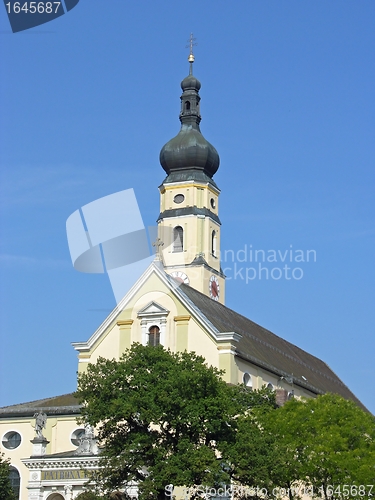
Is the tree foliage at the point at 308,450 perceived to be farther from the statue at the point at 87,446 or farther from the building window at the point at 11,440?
the building window at the point at 11,440

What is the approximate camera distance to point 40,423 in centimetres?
5978

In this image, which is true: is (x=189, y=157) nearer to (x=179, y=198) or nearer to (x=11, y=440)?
(x=179, y=198)

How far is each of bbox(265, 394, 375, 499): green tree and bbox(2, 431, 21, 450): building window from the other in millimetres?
22439

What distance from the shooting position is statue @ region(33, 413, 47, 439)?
195 feet

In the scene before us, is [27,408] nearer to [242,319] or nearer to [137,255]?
[137,255]

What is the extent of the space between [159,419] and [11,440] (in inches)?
988

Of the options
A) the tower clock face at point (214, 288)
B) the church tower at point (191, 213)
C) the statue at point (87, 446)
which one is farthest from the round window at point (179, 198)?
the statue at point (87, 446)

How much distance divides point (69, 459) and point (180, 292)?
1327 cm

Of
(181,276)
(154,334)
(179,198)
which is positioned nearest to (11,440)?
(154,334)

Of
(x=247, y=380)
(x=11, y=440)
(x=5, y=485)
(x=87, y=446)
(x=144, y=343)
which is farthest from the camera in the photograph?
(x=11, y=440)

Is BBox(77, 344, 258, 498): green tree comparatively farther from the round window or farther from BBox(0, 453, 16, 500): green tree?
the round window

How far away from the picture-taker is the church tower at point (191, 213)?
88.3m

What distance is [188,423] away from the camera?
4431 centimetres

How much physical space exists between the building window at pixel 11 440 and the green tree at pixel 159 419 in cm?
2106
